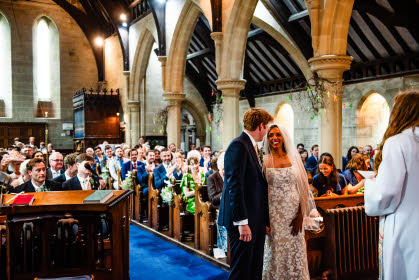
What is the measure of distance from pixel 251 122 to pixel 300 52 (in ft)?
35.5

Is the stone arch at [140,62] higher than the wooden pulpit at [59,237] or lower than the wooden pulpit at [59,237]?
higher

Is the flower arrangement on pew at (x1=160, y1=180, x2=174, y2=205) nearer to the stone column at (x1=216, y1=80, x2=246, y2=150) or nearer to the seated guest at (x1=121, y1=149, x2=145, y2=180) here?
the seated guest at (x1=121, y1=149, x2=145, y2=180)

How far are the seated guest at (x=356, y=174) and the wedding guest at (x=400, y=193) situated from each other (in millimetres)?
2740

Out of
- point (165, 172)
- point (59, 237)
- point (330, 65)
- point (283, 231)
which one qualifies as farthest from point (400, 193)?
point (330, 65)

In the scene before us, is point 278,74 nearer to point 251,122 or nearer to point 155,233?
point 155,233

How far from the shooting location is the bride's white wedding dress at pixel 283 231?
298 cm

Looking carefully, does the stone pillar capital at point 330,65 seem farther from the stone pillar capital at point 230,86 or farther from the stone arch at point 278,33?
the stone arch at point 278,33

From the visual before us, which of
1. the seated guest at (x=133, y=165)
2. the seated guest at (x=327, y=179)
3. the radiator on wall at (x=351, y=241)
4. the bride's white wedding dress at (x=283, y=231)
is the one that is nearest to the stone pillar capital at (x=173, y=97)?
the seated guest at (x=133, y=165)

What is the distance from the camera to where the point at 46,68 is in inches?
738

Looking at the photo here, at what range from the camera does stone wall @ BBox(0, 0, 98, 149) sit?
17656 mm

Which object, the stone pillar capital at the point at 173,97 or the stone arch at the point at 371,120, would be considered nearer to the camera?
the stone arch at the point at 371,120

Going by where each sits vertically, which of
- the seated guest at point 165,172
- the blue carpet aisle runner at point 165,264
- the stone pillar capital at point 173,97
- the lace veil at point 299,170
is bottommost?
the blue carpet aisle runner at point 165,264

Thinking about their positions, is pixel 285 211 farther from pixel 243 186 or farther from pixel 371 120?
pixel 371 120

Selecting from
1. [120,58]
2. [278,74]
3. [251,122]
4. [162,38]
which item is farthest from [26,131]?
[251,122]
